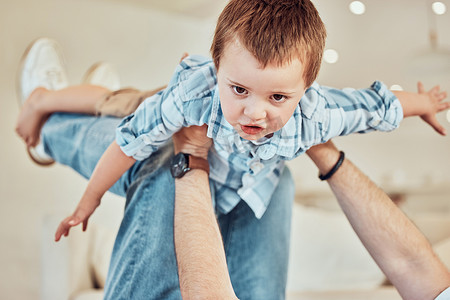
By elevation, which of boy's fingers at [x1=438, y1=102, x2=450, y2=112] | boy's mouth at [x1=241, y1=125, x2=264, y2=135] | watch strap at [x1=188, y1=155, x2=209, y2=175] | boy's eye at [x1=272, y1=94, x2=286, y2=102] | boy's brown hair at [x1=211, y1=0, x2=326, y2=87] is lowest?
watch strap at [x1=188, y1=155, x2=209, y2=175]

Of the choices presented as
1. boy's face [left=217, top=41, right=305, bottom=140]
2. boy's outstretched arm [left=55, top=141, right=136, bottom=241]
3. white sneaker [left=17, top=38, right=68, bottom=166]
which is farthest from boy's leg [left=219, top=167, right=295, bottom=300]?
white sneaker [left=17, top=38, right=68, bottom=166]

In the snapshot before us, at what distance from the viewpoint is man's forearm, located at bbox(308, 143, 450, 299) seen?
709 millimetres

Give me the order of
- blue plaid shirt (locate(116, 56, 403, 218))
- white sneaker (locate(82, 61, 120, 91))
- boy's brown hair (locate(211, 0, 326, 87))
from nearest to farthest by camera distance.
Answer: boy's brown hair (locate(211, 0, 326, 87)), blue plaid shirt (locate(116, 56, 403, 218)), white sneaker (locate(82, 61, 120, 91))

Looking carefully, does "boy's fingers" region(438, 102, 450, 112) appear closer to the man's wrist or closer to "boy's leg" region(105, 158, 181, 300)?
the man's wrist

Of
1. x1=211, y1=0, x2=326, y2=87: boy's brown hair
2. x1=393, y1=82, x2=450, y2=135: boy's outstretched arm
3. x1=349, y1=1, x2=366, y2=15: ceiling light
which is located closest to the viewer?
x1=211, y1=0, x2=326, y2=87: boy's brown hair

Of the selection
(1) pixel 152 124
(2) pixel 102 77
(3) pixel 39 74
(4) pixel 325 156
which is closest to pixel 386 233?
(4) pixel 325 156

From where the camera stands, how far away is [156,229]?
71cm

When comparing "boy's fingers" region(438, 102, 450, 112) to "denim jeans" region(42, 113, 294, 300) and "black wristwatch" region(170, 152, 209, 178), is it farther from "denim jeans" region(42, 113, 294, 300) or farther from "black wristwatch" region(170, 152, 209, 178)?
"black wristwatch" region(170, 152, 209, 178)

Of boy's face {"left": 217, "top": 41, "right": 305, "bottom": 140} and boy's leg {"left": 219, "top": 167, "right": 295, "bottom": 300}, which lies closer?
boy's face {"left": 217, "top": 41, "right": 305, "bottom": 140}

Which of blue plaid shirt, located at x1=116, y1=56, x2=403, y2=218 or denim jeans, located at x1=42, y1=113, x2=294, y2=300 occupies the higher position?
blue plaid shirt, located at x1=116, y1=56, x2=403, y2=218

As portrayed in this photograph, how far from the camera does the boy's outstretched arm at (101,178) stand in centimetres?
72

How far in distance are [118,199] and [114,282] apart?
1.68 metres

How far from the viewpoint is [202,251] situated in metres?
0.61

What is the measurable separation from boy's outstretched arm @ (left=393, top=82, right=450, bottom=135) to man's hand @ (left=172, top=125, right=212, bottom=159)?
303 millimetres
